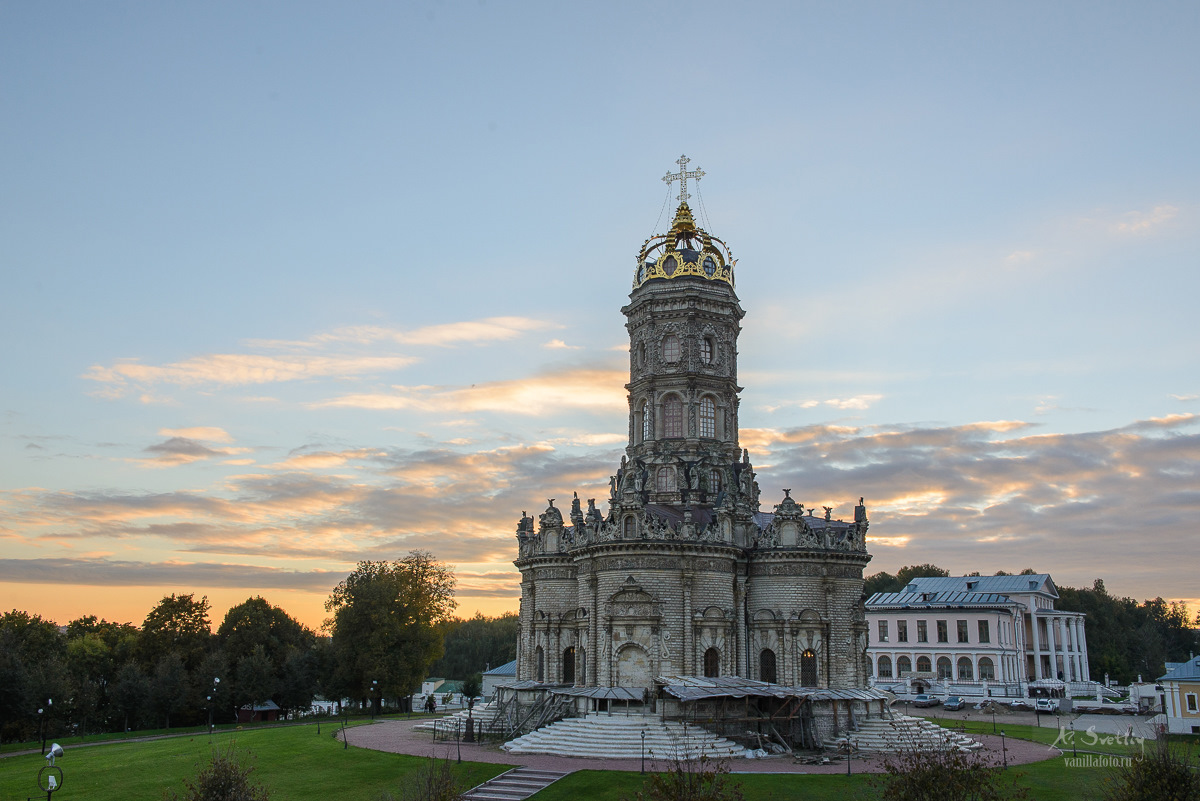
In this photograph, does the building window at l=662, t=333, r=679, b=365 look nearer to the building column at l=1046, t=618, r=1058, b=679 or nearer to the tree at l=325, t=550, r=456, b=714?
the tree at l=325, t=550, r=456, b=714

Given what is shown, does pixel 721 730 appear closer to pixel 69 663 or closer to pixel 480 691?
pixel 480 691

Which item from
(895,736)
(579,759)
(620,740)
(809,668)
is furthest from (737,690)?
(895,736)

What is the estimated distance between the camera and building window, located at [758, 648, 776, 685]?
5103cm

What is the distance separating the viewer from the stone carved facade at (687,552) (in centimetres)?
4794

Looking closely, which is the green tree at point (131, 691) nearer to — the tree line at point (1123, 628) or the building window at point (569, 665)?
the building window at point (569, 665)

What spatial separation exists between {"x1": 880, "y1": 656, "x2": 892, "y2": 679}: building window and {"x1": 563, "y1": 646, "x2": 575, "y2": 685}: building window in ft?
132

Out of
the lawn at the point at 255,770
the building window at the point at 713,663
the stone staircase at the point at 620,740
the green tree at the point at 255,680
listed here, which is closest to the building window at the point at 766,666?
the building window at the point at 713,663

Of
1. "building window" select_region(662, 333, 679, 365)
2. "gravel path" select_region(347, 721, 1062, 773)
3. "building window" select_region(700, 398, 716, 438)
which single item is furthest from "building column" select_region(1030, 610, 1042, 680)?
"building window" select_region(662, 333, 679, 365)

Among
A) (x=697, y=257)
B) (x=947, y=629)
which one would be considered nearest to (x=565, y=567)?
(x=697, y=257)

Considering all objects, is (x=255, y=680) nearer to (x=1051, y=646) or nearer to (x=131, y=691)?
(x=131, y=691)

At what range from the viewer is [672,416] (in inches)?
2274

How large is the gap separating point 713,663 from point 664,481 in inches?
448

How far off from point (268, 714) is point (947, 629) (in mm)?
56531

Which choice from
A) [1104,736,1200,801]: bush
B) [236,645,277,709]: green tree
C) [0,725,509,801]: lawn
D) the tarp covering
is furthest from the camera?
[236,645,277,709]: green tree
